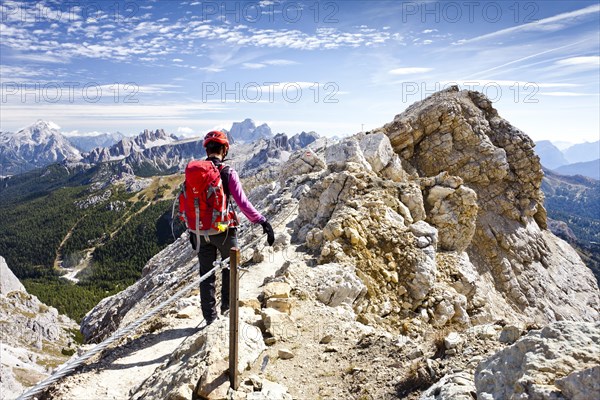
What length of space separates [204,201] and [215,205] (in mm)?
262

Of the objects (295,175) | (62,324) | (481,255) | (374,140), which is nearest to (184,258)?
(295,175)

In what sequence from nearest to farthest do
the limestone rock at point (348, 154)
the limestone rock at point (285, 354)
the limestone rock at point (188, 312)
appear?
the limestone rock at point (285, 354) < the limestone rock at point (188, 312) < the limestone rock at point (348, 154)

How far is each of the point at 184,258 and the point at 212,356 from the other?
2637 cm

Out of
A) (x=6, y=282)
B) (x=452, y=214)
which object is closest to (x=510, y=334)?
(x=452, y=214)

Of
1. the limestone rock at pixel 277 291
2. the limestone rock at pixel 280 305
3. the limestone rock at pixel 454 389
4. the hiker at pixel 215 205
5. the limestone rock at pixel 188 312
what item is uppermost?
the hiker at pixel 215 205

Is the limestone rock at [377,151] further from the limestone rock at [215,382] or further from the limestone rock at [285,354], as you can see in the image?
the limestone rock at [215,382]

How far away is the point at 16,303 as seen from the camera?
12494cm

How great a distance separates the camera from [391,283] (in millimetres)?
14789

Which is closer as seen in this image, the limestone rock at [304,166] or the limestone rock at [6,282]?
the limestone rock at [304,166]

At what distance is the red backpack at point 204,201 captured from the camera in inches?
314

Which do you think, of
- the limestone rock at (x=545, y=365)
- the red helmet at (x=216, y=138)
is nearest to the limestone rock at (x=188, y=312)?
the red helmet at (x=216, y=138)

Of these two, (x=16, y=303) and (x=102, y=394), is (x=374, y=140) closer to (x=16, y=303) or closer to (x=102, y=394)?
(x=102, y=394)

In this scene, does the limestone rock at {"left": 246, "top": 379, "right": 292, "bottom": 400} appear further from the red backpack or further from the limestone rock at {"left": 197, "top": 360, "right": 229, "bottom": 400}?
the red backpack

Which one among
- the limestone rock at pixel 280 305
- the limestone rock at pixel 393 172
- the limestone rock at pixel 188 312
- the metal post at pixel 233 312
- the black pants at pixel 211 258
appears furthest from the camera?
the limestone rock at pixel 393 172
